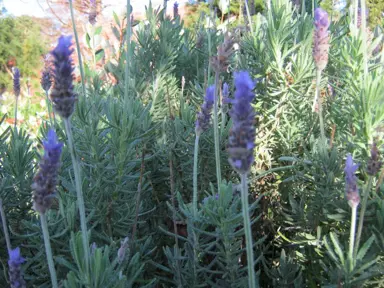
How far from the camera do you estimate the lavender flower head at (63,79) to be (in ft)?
2.45

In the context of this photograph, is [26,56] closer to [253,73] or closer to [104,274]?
[253,73]

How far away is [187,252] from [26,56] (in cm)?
842

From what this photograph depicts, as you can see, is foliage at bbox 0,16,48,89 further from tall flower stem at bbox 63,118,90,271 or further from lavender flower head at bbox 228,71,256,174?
lavender flower head at bbox 228,71,256,174

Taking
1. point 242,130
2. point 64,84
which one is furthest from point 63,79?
point 242,130

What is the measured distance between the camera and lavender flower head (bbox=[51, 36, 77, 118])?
75cm

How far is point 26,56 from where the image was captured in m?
8.53

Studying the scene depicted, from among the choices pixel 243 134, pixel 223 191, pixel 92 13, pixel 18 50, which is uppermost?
pixel 18 50

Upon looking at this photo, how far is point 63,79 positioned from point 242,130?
0.34 m

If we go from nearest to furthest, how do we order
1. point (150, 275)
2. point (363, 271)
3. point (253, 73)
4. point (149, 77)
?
point (363, 271), point (150, 275), point (253, 73), point (149, 77)

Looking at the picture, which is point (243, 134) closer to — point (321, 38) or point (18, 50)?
point (321, 38)

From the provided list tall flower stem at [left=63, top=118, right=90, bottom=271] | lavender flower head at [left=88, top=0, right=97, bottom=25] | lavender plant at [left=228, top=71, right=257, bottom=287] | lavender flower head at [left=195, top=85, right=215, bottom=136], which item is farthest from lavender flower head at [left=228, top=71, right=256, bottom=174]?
lavender flower head at [left=88, top=0, right=97, bottom=25]

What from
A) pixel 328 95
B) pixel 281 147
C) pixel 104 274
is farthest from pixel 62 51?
pixel 328 95

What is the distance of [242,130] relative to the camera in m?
0.65

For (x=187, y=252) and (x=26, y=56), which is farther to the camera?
(x=26, y=56)
